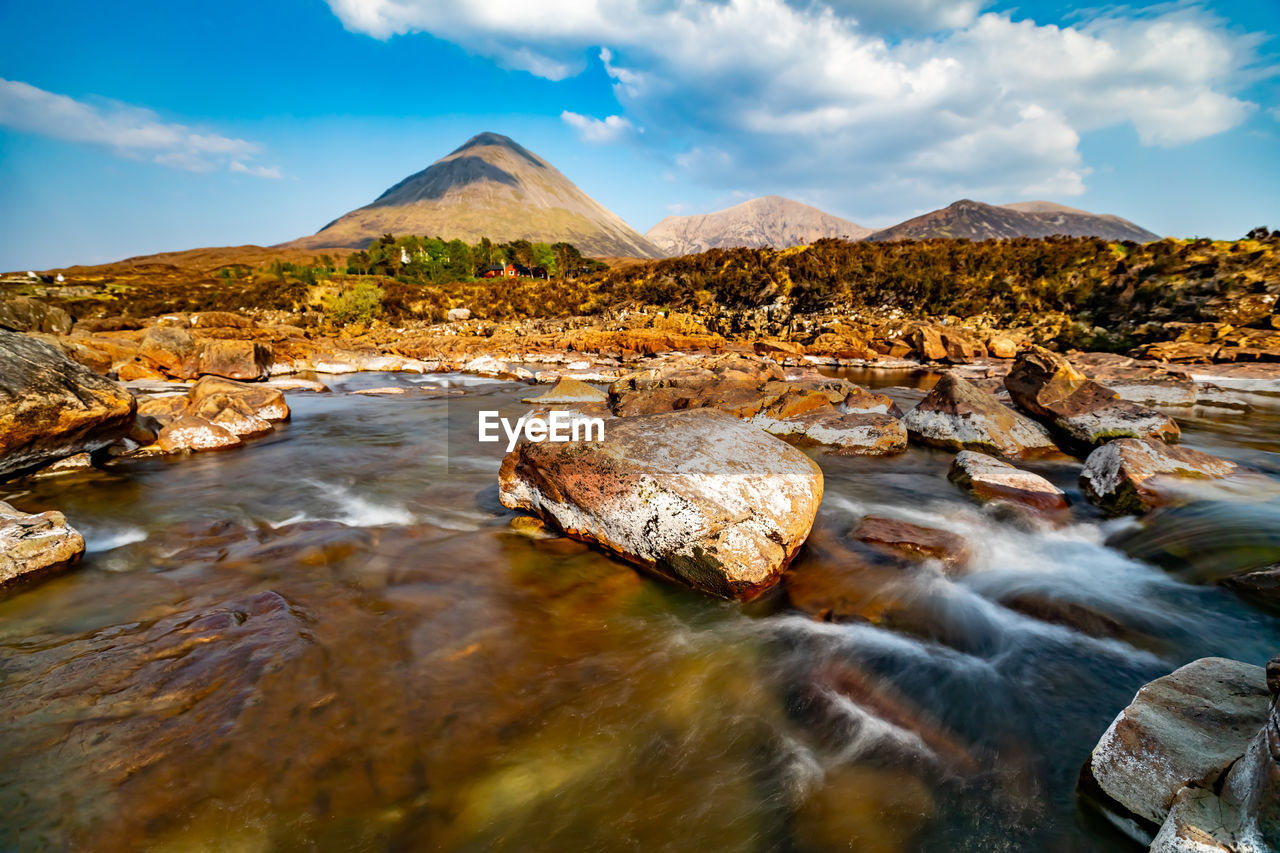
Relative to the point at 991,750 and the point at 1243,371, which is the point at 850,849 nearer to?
the point at 991,750

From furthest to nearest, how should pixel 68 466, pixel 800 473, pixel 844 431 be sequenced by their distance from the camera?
pixel 844 431 → pixel 68 466 → pixel 800 473

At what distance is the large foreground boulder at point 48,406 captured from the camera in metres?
7.47

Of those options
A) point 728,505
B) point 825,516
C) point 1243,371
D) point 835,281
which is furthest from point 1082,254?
point 728,505

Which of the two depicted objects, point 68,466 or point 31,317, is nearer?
point 68,466

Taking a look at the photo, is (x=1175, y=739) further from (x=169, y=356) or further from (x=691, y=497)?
(x=169, y=356)

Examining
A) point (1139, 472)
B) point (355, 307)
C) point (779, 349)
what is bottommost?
Result: point (1139, 472)

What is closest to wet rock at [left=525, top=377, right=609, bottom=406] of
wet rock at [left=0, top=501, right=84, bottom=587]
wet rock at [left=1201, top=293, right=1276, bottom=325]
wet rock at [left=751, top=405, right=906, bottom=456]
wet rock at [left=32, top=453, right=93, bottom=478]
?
wet rock at [left=751, top=405, right=906, bottom=456]

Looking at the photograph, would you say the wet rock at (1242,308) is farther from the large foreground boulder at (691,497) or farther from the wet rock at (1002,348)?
the large foreground boulder at (691,497)

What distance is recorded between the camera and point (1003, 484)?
794cm

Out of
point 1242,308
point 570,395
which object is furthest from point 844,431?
point 1242,308

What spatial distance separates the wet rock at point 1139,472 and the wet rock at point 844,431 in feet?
10.8

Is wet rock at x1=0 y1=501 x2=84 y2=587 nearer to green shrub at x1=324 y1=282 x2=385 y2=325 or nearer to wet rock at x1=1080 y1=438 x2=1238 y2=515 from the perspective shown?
wet rock at x1=1080 y1=438 x2=1238 y2=515

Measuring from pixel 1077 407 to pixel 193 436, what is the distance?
19.0 meters

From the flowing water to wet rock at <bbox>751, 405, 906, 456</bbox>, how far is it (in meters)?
3.62
